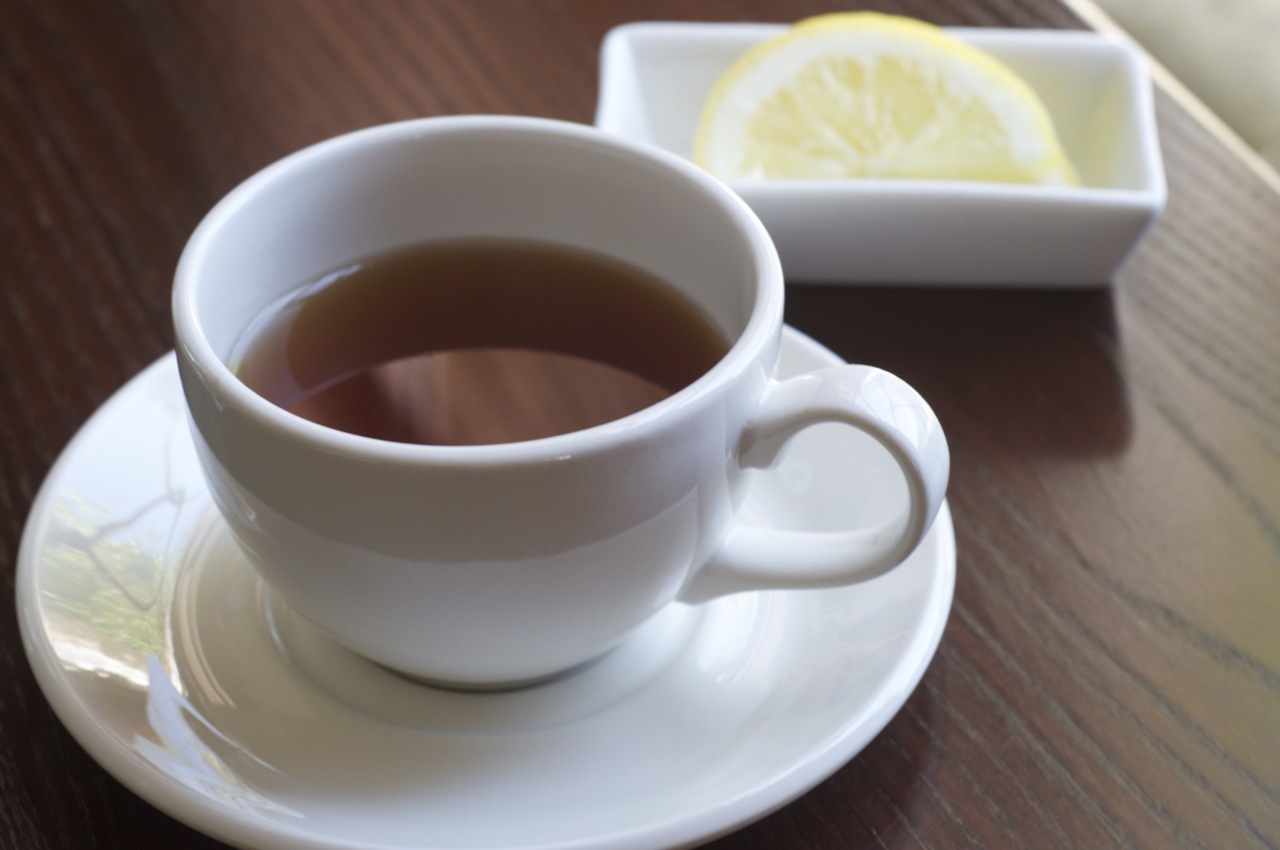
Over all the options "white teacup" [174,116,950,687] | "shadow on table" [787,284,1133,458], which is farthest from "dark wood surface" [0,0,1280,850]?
"white teacup" [174,116,950,687]

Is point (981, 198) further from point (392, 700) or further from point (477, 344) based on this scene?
point (392, 700)

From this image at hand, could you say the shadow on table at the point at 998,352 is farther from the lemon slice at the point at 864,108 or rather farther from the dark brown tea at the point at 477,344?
the dark brown tea at the point at 477,344

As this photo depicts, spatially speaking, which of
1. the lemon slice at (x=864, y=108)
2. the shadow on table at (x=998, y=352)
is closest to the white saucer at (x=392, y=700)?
the shadow on table at (x=998, y=352)

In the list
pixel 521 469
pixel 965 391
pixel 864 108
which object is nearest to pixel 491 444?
pixel 521 469

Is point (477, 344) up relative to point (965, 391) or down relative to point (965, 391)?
up

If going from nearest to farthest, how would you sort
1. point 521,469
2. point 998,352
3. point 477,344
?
point 521,469 → point 477,344 → point 998,352

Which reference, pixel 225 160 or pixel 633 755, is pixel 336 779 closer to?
pixel 633 755
